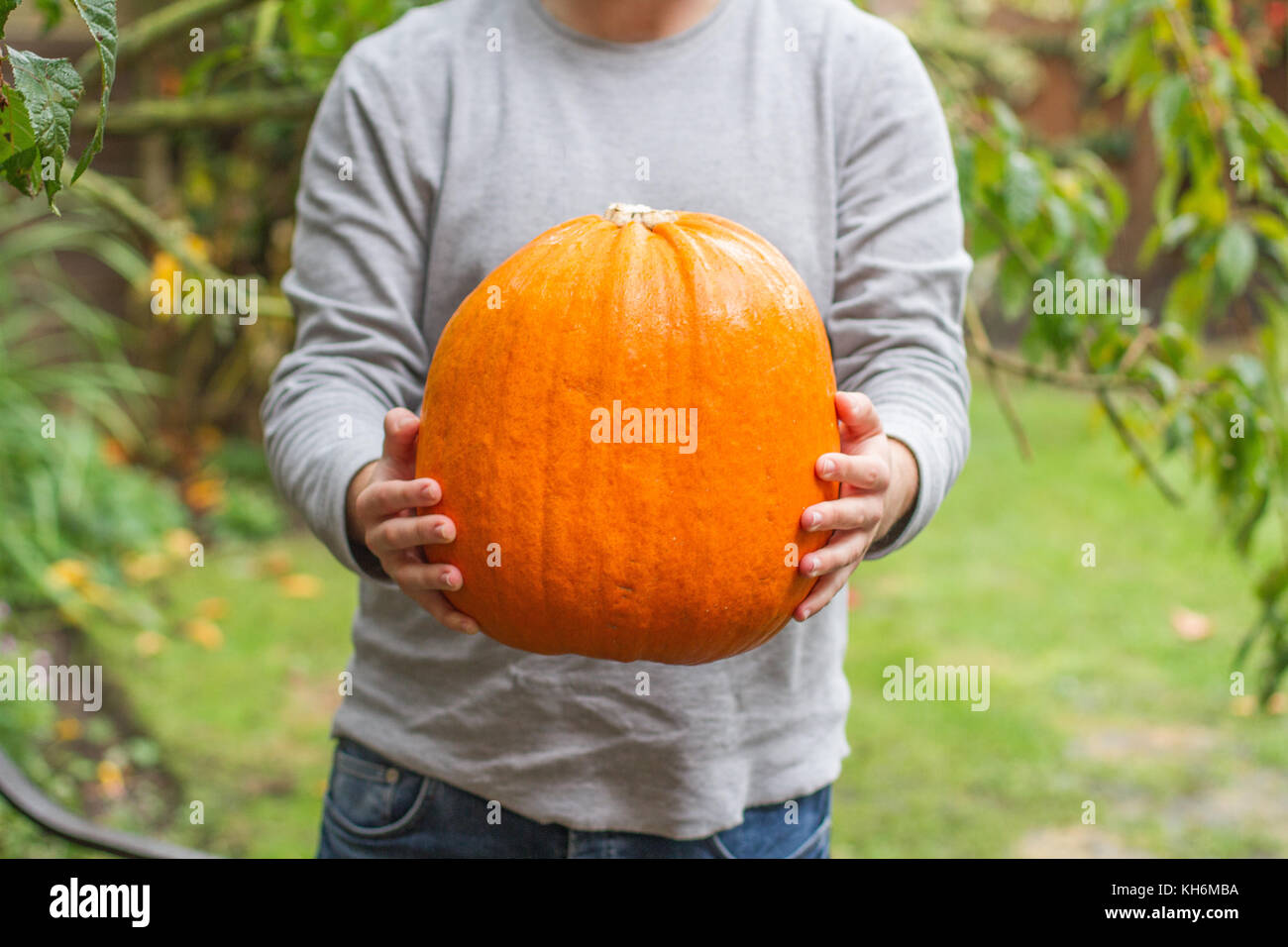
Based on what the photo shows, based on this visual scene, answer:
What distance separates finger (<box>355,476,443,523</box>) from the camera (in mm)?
1034

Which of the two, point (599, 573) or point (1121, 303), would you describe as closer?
point (599, 573)

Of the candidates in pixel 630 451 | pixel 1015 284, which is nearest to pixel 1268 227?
pixel 1015 284

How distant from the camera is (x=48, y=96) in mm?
833

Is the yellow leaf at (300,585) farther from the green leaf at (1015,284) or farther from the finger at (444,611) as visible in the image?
the finger at (444,611)

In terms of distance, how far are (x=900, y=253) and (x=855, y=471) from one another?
0.36 m

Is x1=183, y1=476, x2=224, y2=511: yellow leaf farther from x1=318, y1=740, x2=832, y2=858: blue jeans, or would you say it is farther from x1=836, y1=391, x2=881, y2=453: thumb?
x1=836, y1=391, x2=881, y2=453: thumb

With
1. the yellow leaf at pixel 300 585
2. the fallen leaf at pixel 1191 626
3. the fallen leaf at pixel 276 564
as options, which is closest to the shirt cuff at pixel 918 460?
the fallen leaf at pixel 1191 626

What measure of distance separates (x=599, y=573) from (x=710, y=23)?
0.68 meters

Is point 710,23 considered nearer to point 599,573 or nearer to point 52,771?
point 599,573

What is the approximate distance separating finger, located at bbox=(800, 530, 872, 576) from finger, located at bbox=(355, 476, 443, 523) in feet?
1.08

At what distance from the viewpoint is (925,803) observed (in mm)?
3295

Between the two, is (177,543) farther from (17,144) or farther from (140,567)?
(17,144)

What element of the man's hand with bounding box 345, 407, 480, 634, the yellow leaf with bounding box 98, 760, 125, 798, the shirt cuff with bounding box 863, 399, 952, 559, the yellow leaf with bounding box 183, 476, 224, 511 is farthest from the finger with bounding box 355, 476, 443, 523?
the yellow leaf with bounding box 183, 476, 224, 511

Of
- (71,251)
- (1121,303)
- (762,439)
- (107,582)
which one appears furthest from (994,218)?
(71,251)
